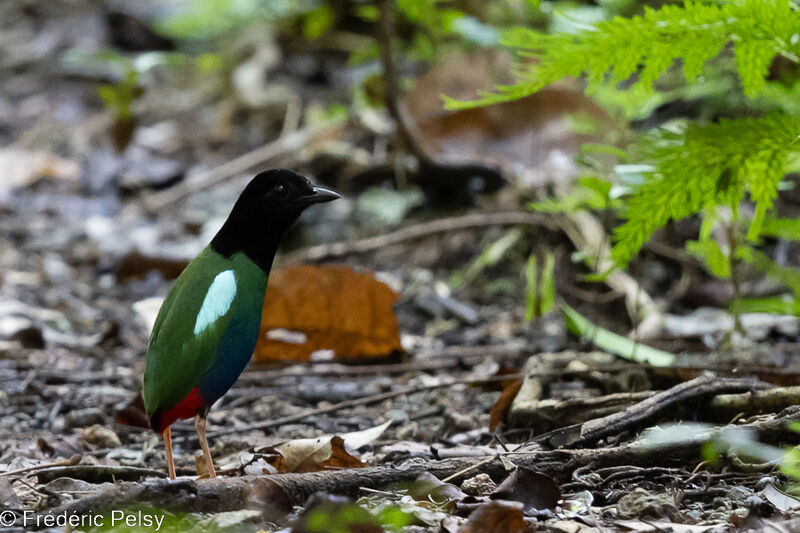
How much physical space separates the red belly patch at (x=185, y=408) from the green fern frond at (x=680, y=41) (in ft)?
4.31

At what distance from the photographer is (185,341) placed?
2834 millimetres

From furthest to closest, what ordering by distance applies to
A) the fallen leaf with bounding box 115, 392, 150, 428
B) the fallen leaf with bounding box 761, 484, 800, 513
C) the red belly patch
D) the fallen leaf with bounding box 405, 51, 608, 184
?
the fallen leaf with bounding box 405, 51, 608, 184 < the fallen leaf with bounding box 115, 392, 150, 428 < the red belly patch < the fallen leaf with bounding box 761, 484, 800, 513

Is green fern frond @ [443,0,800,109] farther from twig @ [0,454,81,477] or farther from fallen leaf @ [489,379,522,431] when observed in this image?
twig @ [0,454,81,477]

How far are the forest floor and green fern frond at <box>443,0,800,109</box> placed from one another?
988 millimetres

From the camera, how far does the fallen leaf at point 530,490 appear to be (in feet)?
7.64

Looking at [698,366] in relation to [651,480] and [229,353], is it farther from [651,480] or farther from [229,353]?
[229,353]

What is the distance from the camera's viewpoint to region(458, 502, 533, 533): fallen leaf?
205cm

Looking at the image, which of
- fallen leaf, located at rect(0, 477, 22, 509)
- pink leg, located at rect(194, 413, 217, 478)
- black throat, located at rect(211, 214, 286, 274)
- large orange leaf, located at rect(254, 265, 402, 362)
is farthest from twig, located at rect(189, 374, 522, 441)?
fallen leaf, located at rect(0, 477, 22, 509)

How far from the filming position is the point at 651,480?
2.54m

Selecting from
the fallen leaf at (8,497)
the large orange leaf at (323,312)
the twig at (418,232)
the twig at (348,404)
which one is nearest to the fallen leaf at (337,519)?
the fallen leaf at (8,497)

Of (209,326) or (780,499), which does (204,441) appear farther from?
(780,499)

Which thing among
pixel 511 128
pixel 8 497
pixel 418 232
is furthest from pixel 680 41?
pixel 511 128

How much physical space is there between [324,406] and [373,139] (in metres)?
3.53

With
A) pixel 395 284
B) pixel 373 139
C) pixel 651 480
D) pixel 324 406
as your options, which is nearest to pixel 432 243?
pixel 395 284
